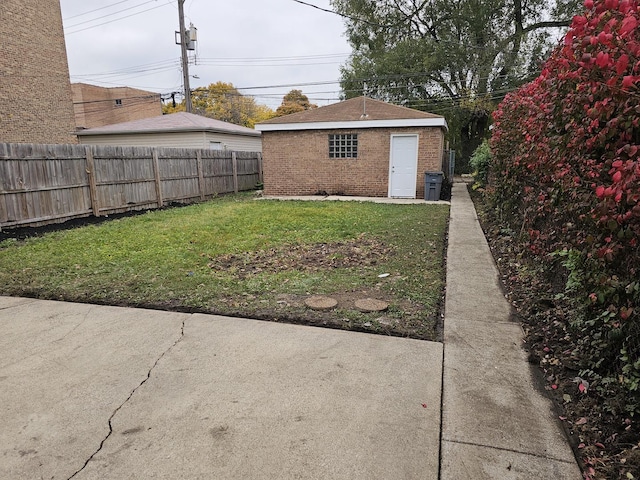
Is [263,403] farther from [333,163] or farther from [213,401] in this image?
[333,163]

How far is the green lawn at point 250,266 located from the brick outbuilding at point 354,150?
201 inches

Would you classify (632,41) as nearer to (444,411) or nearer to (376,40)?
(444,411)

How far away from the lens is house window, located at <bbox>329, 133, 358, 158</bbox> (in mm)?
15016

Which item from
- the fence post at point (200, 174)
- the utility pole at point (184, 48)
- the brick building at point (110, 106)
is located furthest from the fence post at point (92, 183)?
the brick building at point (110, 106)

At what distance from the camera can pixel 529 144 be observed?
15.4 ft

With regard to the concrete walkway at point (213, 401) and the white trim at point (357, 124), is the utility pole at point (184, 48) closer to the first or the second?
the white trim at point (357, 124)

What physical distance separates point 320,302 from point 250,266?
1.83m

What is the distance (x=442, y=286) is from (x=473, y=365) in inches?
76.0

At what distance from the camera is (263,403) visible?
268 centimetres

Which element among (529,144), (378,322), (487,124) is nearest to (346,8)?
(487,124)

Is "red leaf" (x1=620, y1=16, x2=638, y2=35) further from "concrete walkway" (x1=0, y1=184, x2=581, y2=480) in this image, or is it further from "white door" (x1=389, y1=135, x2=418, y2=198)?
"white door" (x1=389, y1=135, x2=418, y2=198)

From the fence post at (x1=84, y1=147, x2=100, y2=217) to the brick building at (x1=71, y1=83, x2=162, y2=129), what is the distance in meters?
35.0

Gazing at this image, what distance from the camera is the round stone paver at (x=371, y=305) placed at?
425cm

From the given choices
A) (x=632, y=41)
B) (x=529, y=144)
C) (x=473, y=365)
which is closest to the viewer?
(x=632, y=41)
